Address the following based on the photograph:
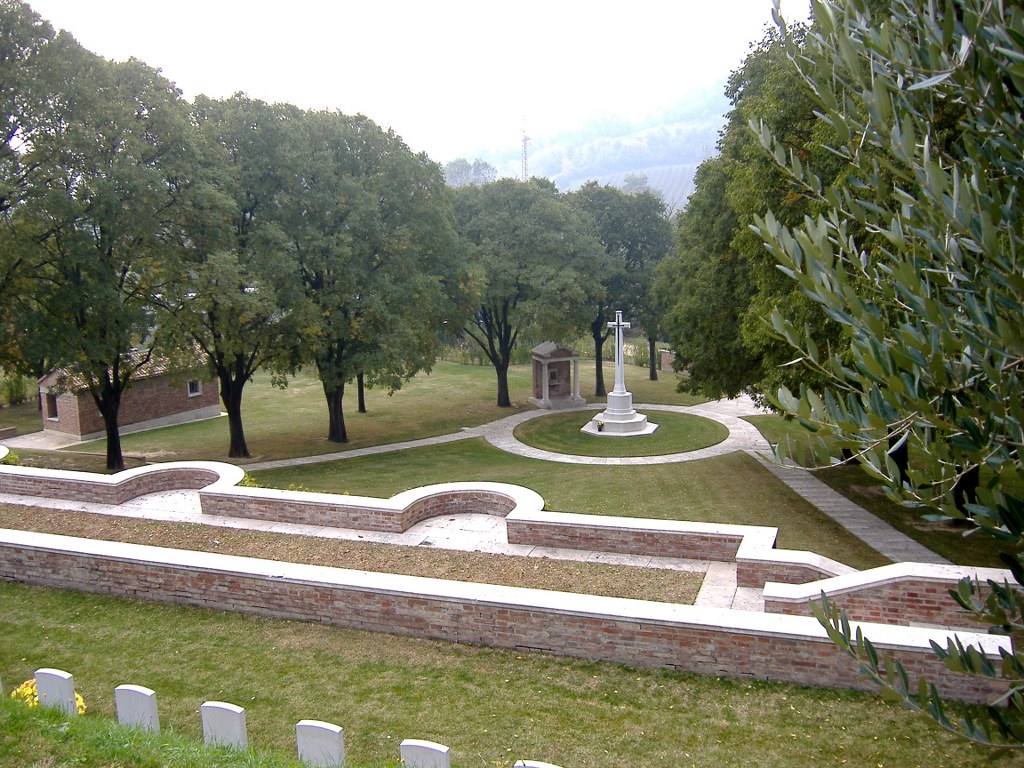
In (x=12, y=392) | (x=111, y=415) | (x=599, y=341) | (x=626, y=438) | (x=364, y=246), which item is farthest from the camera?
(x=599, y=341)

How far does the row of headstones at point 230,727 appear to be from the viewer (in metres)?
5.79

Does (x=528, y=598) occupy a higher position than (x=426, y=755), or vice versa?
(x=528, y=598)

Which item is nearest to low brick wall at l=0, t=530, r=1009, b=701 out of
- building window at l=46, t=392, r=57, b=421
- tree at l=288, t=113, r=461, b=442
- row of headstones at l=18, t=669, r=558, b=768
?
row of headstones at l=18, t=669, r=558, b=768

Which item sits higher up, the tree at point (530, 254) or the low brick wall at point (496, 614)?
the tree at point (530, 254)

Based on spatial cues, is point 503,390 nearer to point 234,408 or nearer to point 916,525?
point 234,408

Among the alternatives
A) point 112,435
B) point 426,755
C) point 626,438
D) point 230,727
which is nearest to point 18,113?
point 112,435

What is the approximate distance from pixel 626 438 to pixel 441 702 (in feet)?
66.6

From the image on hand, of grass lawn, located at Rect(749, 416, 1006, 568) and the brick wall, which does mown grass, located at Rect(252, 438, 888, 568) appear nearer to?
grass lawn, located at Rect(749, 416, 1006, 568)

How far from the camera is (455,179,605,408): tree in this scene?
101 feet

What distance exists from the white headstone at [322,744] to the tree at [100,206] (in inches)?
653

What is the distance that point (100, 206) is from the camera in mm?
18938

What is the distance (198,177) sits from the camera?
20.8 meters

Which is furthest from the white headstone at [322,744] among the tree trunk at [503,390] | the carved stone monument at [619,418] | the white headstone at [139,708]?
the tree trunk at [503,390]

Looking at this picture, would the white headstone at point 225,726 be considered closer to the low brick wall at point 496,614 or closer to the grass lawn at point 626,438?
the low brick wall at point 496,614
